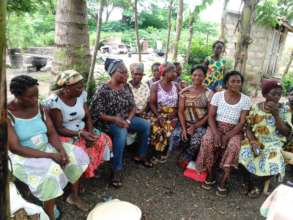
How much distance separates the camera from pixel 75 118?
123 inches

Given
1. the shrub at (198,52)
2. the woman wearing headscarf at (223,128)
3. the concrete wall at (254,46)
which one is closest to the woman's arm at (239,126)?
the woman wearing headscarf at (223,128)

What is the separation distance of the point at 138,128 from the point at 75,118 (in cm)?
93

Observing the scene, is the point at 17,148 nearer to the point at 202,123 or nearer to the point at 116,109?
the point at 116,109

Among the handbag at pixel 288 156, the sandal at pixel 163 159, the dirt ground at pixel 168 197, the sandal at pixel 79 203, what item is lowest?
the dirt ground at pixel 168 197

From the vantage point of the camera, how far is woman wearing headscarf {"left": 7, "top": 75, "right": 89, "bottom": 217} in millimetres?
2432

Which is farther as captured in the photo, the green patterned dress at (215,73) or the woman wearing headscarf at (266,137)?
the green patterned dress at (215,73)

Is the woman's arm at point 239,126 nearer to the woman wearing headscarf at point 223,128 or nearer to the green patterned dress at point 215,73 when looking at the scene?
the woman wearing headscarf at point 223,128

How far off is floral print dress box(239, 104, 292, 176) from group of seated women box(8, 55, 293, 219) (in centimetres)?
1

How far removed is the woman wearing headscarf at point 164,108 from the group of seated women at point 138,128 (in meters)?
0.01

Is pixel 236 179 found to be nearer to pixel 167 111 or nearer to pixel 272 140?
pixel 272 140

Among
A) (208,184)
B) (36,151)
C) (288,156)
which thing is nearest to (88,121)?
(36,151)

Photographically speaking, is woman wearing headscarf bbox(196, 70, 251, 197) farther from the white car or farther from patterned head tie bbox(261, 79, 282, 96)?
the white car

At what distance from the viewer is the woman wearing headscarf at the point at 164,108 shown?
3.89 metres

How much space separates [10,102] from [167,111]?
2074 millimetres
